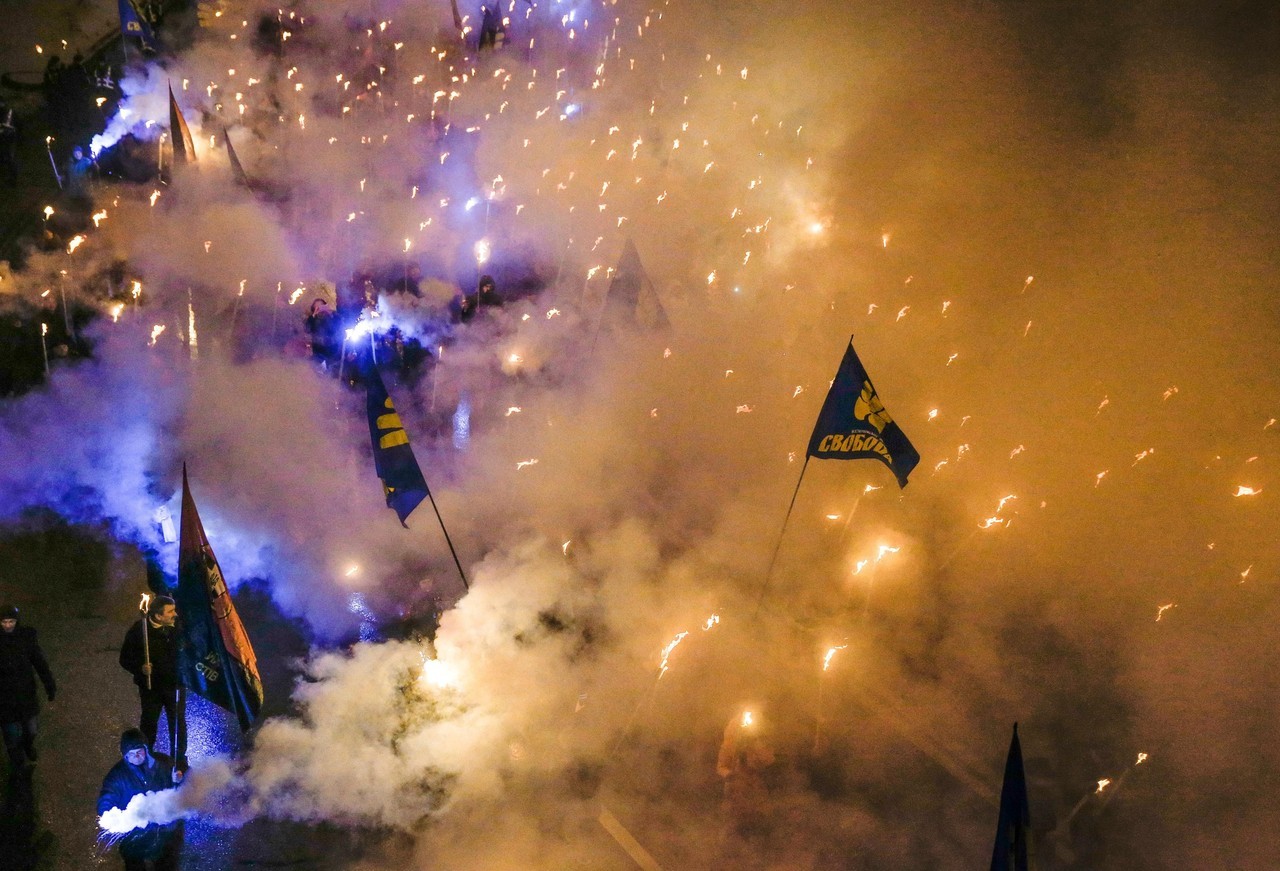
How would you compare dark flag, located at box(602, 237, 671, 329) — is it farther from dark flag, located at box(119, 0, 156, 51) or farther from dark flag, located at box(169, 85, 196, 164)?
dark flag, located at box(119, 0, 156, 51)

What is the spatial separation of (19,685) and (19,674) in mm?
67

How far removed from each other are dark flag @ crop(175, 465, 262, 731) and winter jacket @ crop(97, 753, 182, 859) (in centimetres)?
42

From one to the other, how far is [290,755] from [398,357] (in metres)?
4.64

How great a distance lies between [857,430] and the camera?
5.92 m

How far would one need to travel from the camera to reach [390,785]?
200 inches

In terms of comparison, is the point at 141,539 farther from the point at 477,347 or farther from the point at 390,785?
the point at 477,347

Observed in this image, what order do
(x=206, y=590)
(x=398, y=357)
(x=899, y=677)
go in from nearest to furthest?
1. (x=206, y=590)
2. (x=899, y=677)
3. (x=398, y=357)

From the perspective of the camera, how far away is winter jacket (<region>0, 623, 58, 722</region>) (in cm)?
482

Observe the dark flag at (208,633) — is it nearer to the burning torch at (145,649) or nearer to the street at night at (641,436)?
the street at night at (641,436)

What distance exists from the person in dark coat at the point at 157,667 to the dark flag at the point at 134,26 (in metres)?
10.9

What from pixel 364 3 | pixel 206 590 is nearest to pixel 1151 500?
pixel 206 590

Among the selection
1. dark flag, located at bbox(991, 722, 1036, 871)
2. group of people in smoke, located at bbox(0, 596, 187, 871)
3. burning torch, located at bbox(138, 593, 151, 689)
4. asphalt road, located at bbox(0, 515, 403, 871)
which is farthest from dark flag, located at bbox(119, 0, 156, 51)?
dark flag, located at bbox(991, 722, 1036, 871)

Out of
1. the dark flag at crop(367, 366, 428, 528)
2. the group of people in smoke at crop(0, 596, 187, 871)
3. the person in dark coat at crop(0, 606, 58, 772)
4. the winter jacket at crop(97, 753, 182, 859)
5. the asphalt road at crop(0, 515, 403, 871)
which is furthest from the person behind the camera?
the dark flag at crop(367, 366, 428, 528)

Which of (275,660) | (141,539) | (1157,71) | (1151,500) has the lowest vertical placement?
(1151,500)
